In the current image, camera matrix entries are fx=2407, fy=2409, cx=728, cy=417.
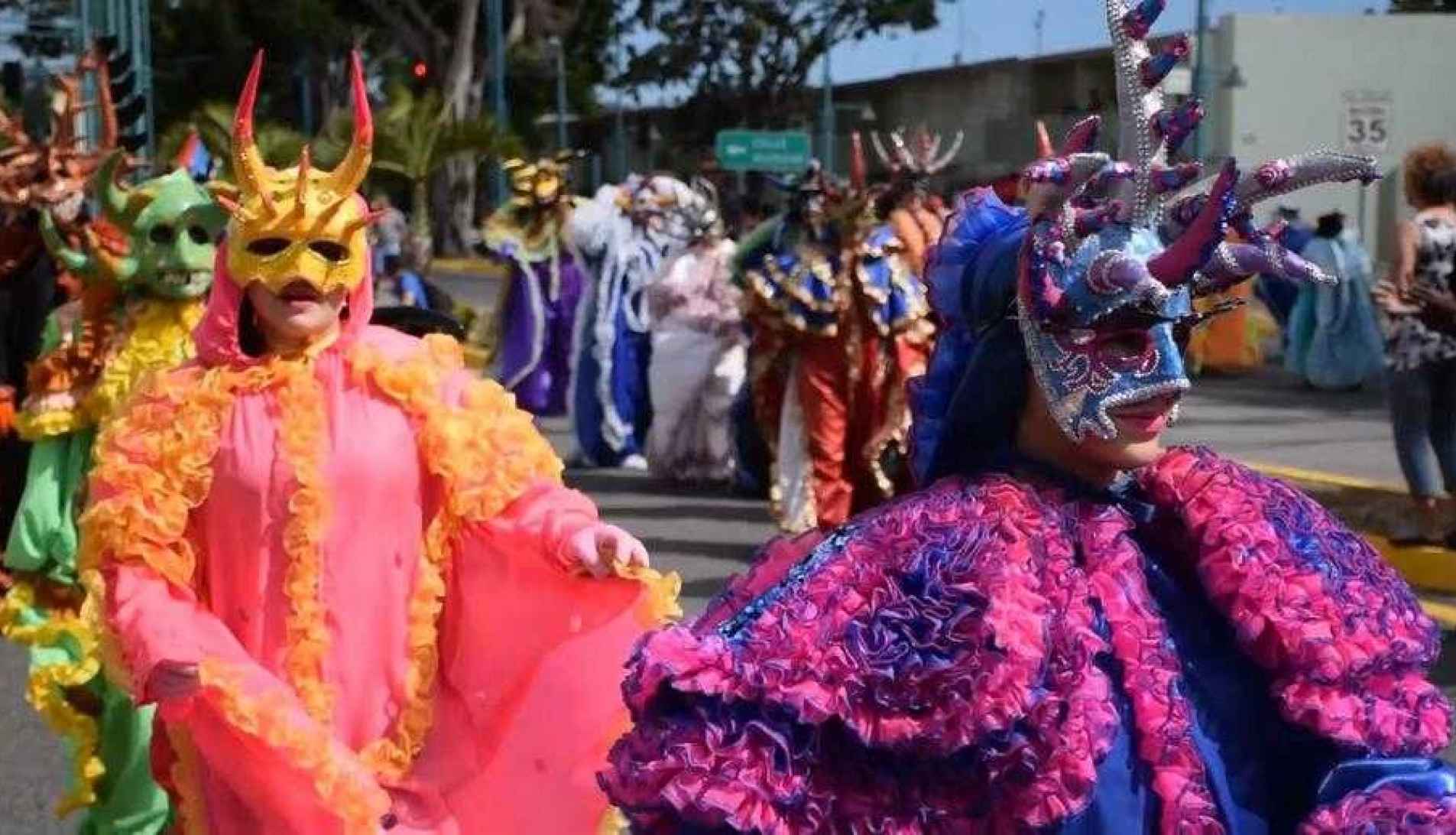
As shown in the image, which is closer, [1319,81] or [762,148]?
[1319,81]

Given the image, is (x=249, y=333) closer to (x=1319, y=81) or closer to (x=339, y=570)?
(x=339, y=570)

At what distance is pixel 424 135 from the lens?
3666cm

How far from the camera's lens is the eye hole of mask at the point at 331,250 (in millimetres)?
4402

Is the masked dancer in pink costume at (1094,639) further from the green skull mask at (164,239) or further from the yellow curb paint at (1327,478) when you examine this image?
the yellow curb paint at (1327,478)

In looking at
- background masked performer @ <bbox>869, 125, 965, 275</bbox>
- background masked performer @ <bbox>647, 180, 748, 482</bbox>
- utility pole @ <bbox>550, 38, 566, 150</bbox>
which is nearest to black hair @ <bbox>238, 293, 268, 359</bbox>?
background masked performer @ <bbox>869, 125, 965, 275</bbox>

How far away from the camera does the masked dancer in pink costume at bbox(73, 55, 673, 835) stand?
425cm

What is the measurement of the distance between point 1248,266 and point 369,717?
2.24 m

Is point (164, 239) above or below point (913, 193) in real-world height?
above

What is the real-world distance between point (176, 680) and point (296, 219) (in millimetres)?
864

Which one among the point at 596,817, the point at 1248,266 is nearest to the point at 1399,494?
the point at 596,817

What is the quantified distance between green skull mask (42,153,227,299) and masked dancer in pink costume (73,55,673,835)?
3.65 feet

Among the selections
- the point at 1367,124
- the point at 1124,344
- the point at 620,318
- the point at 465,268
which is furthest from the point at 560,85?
the point at 1124,344

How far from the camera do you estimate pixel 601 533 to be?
13.8 ft

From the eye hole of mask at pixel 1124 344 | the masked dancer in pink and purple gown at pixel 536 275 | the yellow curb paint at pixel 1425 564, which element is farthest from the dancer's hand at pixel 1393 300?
the eye hole of mask at pixel 1124 344
